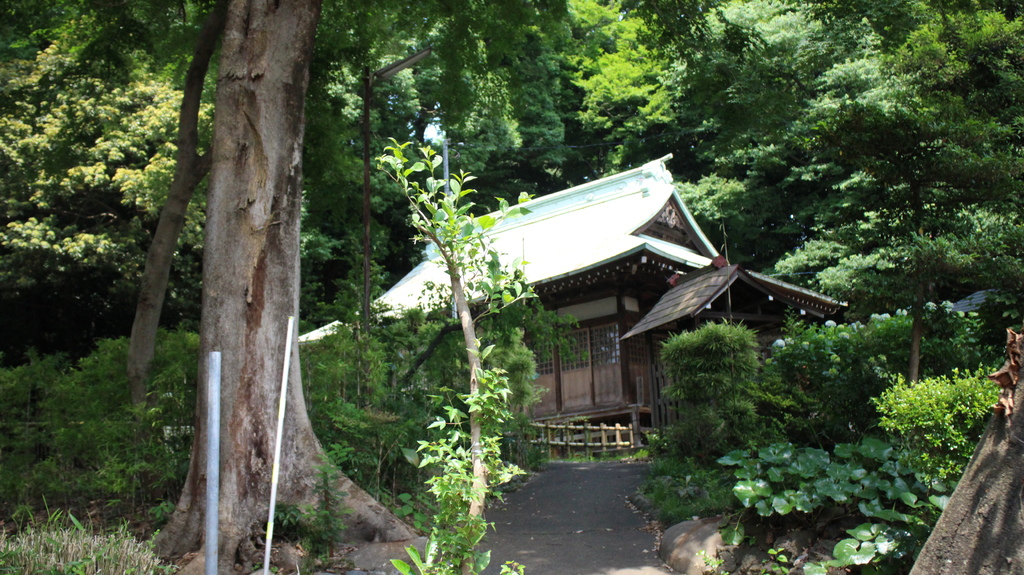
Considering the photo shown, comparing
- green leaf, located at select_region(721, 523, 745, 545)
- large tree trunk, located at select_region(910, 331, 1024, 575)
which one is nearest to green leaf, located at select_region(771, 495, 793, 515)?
green leaf, located at select_region(721, 523, 745, 545)

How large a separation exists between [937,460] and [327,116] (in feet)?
25.7

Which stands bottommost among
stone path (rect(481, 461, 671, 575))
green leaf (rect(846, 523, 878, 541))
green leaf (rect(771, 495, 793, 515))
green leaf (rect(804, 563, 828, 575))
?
stone path (rect(481, 461, 671, 575))

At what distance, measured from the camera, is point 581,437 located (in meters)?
14.8

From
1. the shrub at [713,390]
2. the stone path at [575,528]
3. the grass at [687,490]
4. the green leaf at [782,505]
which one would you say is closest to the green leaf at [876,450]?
the green leaf at [782,505]

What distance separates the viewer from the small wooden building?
40.6 ft

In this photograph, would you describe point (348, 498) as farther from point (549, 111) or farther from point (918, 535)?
point (549, 111)

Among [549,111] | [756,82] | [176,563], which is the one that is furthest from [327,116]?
[549,111]

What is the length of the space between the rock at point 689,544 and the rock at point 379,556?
77.5 inches

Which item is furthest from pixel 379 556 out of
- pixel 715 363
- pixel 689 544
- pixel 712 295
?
pixel 712 295

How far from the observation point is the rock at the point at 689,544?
583 centimetres

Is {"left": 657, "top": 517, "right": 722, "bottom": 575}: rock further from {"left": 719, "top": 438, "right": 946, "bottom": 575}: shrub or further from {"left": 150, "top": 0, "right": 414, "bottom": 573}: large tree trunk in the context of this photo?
{"left": 150, "top": 0, "right": 414, "bottom": 573}: large tree trunk

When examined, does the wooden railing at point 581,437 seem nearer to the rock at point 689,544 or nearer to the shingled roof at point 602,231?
the shingled roof at point 602,231

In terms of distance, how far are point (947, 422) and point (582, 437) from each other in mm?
10291

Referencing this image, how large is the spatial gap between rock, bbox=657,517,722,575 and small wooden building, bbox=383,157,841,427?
16.3 ft
